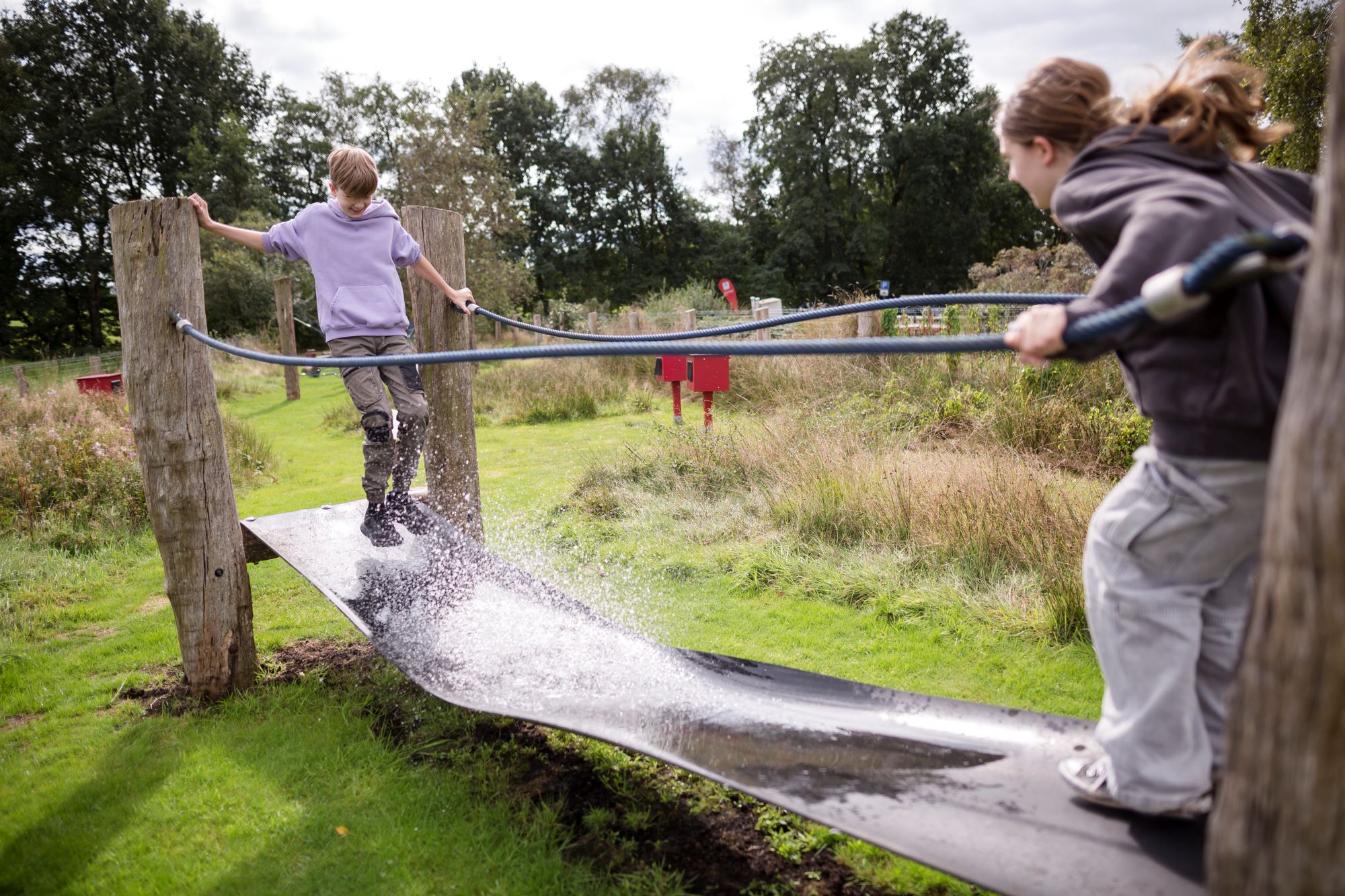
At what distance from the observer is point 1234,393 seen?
4.43ft

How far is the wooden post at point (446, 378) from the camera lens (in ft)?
13.7

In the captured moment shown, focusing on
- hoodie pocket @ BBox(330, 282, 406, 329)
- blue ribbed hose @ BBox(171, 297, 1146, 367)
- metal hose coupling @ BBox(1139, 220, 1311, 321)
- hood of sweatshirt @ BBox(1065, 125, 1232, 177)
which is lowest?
blue ribbed hose @ BBox(171, 297, 1146, 367)

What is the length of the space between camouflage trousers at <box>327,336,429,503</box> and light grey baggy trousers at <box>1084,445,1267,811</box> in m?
2.97

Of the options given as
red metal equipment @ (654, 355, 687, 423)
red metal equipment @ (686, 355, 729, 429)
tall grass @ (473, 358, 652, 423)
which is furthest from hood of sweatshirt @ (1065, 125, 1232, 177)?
tall grass @ (473, 358, 652, 423)

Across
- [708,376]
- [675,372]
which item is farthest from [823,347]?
[675,372]

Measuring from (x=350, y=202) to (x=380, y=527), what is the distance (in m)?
1.57

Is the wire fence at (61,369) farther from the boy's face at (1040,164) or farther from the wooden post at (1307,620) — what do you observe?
the wooden post at (1307,620)

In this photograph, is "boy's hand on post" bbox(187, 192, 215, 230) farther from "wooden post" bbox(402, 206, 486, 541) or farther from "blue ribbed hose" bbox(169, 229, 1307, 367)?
"wooden post" bbox(402, 206, 486, 541)

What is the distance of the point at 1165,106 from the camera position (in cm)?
157

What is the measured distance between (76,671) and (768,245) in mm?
40365

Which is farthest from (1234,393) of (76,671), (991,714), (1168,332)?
(76,671)

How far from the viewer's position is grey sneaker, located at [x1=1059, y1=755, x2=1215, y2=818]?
5.24ft

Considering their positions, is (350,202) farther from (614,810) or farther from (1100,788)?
(1100,788)

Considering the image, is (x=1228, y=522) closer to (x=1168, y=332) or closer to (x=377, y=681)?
(x=1168, y=332)
